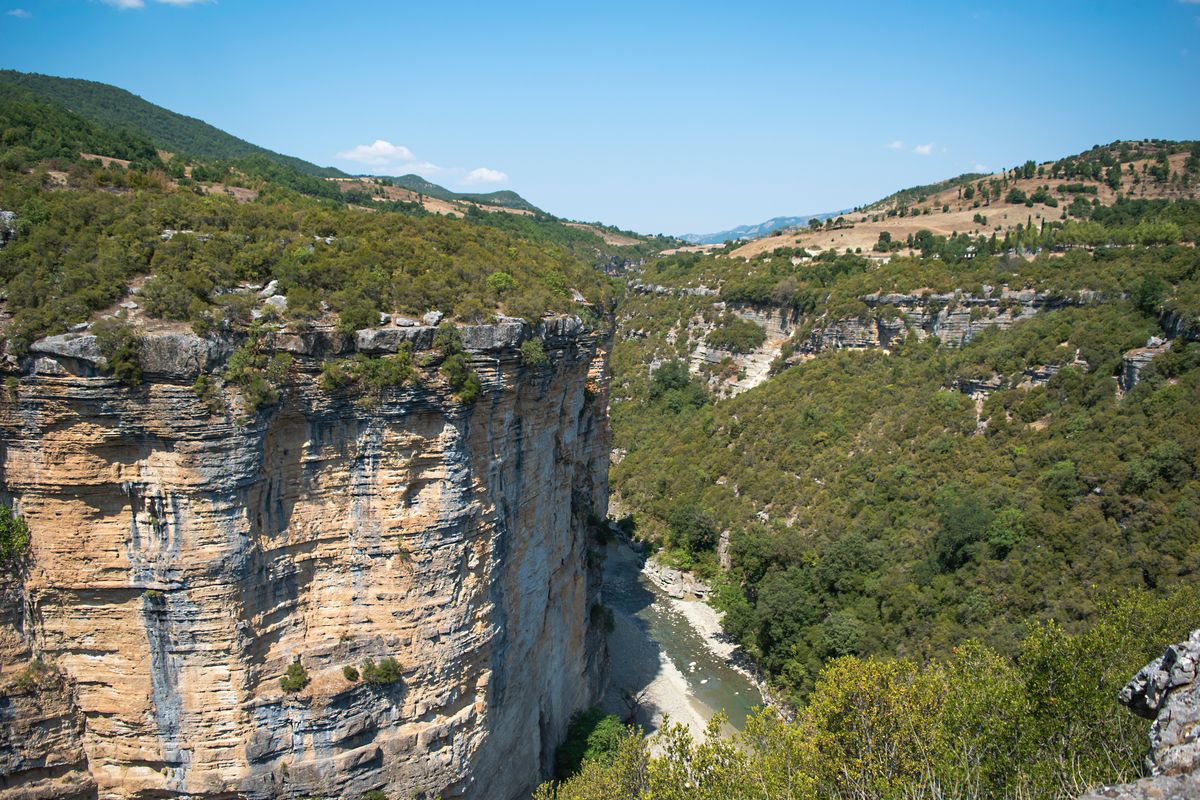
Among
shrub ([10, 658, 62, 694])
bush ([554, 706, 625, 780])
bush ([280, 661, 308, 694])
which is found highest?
shrub ([10, 658, 62, 694])

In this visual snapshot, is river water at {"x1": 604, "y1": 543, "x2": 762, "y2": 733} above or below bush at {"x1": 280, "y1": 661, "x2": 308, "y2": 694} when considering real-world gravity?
below

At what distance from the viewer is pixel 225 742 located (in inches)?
582

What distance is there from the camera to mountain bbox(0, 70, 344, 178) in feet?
128

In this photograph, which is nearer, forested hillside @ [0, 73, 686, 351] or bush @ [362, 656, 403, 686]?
forested hillside @ [0, 73, 686, 351]

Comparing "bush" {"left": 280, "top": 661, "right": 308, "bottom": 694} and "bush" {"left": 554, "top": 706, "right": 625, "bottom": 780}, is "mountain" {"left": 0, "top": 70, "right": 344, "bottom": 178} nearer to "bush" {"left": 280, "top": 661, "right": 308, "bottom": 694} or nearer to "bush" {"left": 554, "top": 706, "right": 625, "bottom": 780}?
"bush" {"left": 280, "top": 661, "right": 308, "bottom": 694}

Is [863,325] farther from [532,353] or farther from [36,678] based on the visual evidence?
[36,678]

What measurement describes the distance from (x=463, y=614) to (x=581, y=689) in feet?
36.1

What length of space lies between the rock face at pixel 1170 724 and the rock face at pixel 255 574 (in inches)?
506

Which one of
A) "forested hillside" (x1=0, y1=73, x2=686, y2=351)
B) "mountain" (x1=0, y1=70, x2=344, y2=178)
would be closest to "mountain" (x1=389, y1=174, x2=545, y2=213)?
"mountain" (x1=0, y1=70, x2=344, y2=178)

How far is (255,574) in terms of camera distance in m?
14.6

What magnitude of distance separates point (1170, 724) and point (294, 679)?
15617 millimetres

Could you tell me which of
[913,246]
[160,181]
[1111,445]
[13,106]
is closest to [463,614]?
[160,181]

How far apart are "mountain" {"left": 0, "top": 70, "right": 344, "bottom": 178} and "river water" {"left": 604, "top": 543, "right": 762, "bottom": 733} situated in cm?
3419

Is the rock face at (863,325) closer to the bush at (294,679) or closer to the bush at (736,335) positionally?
the bush at (736,335)
